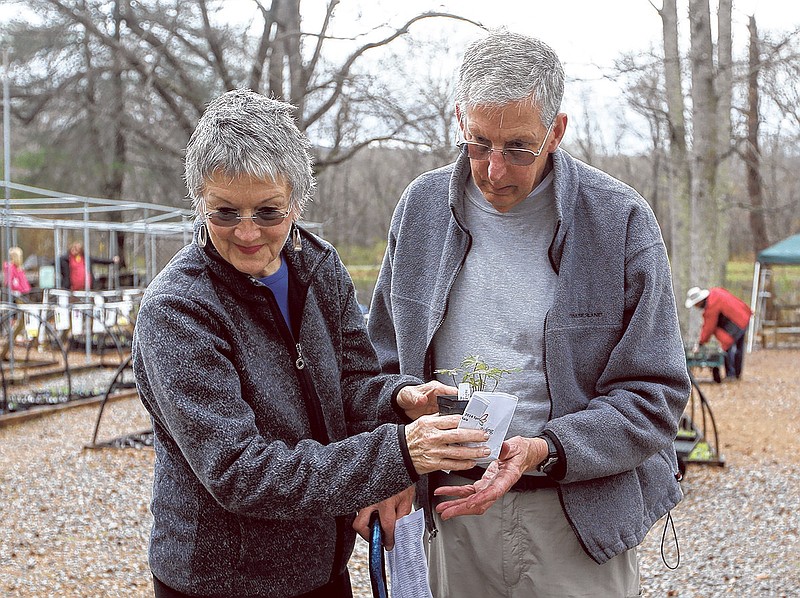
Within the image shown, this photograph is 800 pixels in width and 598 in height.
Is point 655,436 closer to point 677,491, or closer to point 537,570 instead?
point 677,491

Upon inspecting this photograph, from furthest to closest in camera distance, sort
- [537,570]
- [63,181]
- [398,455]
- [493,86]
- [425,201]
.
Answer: [63,181] < [425,201] < [537,570] < [493,86] < [398,455]

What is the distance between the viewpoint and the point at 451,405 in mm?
1742

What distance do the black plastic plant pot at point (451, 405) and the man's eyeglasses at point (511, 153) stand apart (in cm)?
53

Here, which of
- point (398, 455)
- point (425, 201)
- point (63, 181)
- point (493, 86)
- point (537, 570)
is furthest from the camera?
point (63, 181)

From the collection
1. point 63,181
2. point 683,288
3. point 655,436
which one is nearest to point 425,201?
point 655,436

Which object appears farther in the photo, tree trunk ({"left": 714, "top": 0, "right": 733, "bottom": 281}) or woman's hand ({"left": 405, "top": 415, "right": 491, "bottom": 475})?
tree trunk ({"left": 714, "top": 0, "right": 733, "bottom": 281})

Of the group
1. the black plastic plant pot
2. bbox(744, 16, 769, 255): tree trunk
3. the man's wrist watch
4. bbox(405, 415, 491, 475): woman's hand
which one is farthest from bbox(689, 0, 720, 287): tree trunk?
bbox(405, 415, 491, 475): woman's hand

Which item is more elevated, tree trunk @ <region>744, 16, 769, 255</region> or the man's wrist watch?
tree trunk @ <region>744, 16, 769, 255</region>

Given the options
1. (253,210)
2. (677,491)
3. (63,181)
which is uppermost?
(63,181)

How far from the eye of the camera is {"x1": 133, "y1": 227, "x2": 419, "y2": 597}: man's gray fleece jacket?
5.14 feet

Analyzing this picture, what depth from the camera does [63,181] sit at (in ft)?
73.1

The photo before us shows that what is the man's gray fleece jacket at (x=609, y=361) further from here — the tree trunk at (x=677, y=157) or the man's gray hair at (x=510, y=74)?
the tree trunk at (x=677, y=157)

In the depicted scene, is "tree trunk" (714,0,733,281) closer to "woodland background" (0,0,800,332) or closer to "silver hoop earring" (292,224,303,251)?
"woodland background" (0,0,800,332)

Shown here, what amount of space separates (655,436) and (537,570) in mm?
411
